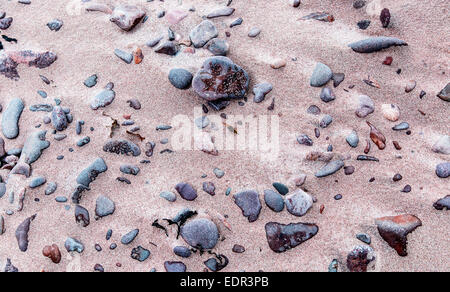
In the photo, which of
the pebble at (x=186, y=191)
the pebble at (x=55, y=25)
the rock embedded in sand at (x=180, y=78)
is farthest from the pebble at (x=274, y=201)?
the pebble at (x=55, y=25)

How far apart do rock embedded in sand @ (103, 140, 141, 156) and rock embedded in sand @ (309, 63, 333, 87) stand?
872mm

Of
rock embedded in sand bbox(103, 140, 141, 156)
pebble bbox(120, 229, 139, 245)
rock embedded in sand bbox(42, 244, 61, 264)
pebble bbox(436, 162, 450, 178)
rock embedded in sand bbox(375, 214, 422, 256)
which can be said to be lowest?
rock embedded in sand bbox(42, 244, 61, 264)

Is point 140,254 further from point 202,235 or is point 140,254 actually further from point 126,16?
point 126,16

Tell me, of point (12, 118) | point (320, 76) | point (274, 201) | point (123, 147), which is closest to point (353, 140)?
point (320, 76)

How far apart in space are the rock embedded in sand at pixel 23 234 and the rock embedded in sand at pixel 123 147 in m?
0.45

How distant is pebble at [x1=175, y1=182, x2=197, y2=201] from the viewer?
60.1 inches

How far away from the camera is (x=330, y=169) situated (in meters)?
1.55

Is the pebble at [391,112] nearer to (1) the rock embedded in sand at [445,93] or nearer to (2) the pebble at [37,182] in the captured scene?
(1) the rock embedded in sand at [445,93]

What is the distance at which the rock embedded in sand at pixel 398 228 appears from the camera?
1424mm

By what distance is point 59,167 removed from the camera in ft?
5.31

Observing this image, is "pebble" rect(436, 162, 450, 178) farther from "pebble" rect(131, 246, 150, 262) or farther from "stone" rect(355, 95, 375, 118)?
"pebble" rect(131, 246, 150, 262)

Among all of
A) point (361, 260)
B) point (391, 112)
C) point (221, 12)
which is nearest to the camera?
point (361, 260)

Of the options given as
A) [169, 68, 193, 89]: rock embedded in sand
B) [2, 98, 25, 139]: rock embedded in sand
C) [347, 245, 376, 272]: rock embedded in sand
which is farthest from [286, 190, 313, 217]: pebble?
[2, 98, 25, 139]: rock embedded in sand

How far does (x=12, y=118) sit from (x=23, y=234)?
58 cm
